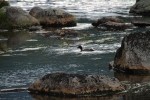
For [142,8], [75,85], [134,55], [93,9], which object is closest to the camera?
[75,85]

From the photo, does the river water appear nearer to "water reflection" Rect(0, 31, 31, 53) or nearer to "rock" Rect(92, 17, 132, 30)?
"water reflection" Rect(0, 31, 31, 53)

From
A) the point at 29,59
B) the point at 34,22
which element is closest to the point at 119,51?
the point at 29,59

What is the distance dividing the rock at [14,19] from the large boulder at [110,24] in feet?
17.7

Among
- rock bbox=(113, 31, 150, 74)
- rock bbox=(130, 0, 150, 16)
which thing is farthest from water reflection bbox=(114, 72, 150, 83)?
rock bbox=(130, 0, 150, 16)

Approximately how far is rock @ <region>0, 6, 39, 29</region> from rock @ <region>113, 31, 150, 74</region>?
62.3 feet

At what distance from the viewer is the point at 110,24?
4138cm

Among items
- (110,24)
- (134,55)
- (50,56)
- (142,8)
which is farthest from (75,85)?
(142,8)

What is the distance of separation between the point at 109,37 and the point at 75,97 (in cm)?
1781

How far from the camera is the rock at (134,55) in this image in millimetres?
22344

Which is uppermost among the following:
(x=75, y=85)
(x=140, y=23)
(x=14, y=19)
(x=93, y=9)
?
(x=75, y=85)

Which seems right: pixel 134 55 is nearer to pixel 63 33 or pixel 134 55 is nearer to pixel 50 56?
pixel 50 56

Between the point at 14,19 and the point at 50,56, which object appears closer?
the point at 50,56

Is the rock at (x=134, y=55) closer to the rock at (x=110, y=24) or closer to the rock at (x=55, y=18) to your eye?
the rock at (x=110, y=24)

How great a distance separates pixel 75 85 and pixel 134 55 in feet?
16.7
